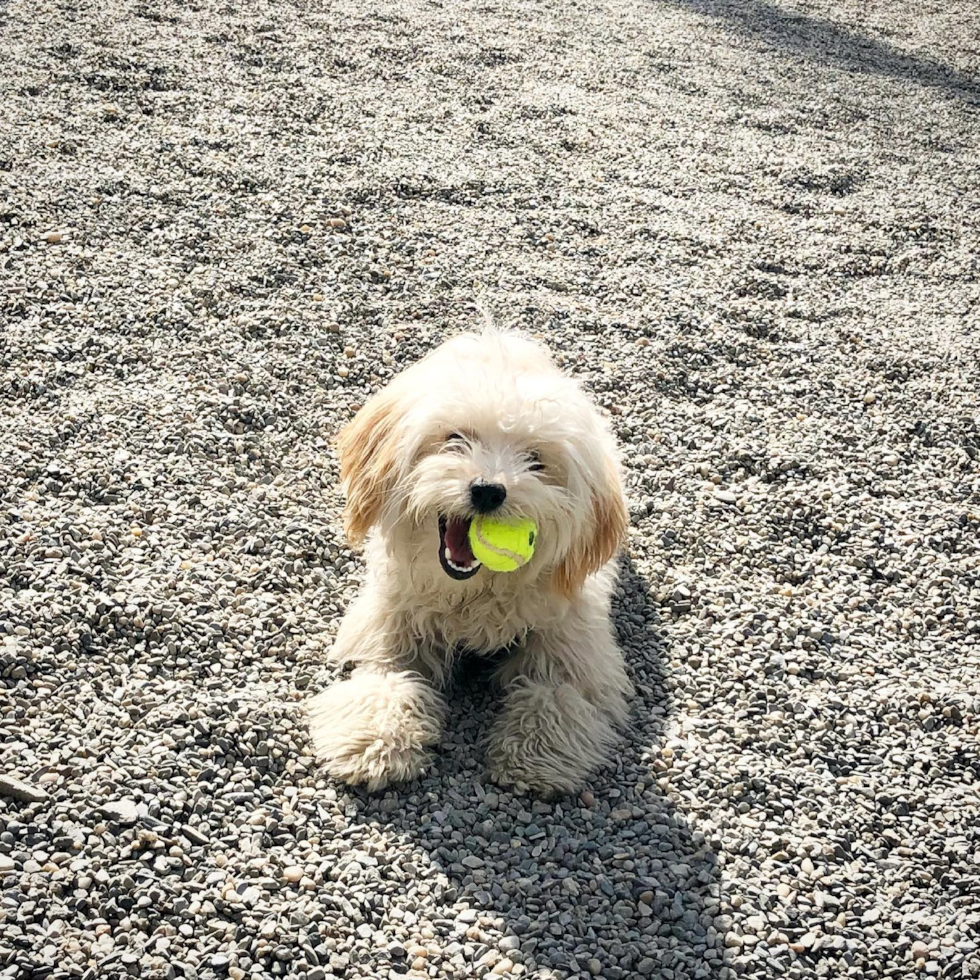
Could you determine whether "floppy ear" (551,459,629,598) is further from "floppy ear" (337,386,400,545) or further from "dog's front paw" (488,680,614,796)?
"floppy ear" (337,386,400,545)

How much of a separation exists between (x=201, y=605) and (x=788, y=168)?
5.88m

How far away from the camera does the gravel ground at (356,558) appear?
277 centimetres

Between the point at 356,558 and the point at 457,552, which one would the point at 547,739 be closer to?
the point at 457,552

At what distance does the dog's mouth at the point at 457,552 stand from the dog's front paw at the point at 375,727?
19.0 inches

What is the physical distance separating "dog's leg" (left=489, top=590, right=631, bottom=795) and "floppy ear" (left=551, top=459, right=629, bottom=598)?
228 millimetres

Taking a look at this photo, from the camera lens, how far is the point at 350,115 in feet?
24.7

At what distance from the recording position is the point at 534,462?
10.0 feet

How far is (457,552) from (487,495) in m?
0.26

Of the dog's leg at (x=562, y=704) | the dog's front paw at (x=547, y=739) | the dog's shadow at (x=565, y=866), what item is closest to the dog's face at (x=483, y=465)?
the dog's leg at (x=562, y=704)

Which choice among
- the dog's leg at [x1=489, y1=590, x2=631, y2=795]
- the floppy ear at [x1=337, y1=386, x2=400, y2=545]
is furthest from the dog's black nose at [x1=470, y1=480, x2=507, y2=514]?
the dog's leg at [x1=489, y1=590, x2=631, y2=795]

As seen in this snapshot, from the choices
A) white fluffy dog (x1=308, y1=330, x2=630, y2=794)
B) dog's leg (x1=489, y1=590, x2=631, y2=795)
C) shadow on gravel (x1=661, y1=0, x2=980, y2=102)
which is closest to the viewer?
white fluffy dog (x1=308, y1=330, x2=630, y2=794)

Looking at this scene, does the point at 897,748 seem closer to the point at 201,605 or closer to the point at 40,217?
the point at 201,605

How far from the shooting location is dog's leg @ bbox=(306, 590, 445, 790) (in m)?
3.07

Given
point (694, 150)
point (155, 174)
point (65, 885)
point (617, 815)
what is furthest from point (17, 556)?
point (694, 150)
